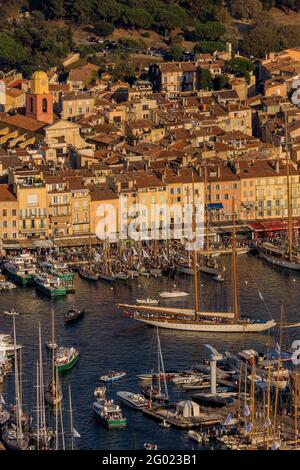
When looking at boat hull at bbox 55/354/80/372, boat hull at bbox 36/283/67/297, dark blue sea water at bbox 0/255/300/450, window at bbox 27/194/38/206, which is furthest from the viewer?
window at bbox 27/194/38/206

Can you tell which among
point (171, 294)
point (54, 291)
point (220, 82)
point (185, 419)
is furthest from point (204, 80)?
point (185, 419)

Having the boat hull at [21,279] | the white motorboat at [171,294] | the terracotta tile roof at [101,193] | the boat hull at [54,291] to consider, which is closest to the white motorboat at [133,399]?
the white motorboat at [171,294]

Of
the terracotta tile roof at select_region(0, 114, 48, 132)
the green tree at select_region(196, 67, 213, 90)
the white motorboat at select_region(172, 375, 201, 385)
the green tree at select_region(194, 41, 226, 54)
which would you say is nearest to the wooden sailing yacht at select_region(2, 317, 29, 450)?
the white motorboat at select_region(172, 375, 201, 385)

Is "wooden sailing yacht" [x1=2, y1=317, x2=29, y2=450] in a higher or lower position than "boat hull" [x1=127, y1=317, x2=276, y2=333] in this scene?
lower

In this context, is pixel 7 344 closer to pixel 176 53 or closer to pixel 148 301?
pixel 148 301

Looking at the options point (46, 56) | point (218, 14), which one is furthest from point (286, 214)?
point (218, 14)

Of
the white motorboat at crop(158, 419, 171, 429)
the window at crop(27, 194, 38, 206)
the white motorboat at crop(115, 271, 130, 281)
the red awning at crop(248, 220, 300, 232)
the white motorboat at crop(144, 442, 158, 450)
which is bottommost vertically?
the white motorboat at crop(144, 442, 158, 450)

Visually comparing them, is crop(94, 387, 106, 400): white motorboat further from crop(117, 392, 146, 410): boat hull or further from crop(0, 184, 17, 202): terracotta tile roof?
crop(0, 184, 17, 202): terracotta tile roof

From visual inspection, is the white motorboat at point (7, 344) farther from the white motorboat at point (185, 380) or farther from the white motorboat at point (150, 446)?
the white motorboat at point (150, 446)
